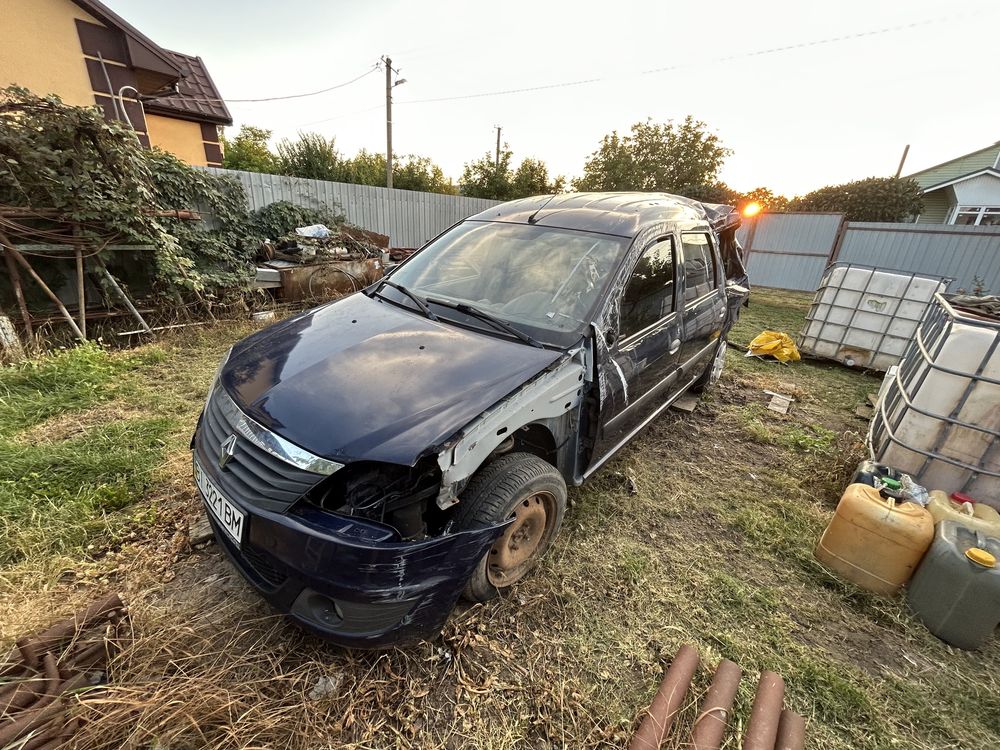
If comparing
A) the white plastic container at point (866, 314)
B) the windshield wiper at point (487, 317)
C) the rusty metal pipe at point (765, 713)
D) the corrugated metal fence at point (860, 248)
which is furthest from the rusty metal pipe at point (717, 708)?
the corrugated metal fence at point (860, 248)

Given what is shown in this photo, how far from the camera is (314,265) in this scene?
257 inches

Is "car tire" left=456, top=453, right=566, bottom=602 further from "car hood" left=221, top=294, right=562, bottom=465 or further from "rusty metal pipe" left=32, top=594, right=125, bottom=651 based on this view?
"rusty metal pipe" left=32, top=594, right=125, bottom=651

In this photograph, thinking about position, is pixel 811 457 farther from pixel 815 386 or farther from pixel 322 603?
pixel 322 603

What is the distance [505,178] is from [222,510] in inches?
816

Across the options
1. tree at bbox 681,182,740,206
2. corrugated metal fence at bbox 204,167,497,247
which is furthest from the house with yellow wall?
tree at bbox 681,182,740,206

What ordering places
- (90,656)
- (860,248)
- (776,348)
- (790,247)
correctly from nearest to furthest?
(90,656), (776,348), (860,248), (790,247)

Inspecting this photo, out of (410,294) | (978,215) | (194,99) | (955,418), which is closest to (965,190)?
(978,215)

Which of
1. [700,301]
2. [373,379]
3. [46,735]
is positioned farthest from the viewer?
[700,301]

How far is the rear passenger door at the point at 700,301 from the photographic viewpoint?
120 inches

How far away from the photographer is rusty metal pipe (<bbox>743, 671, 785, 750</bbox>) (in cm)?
148

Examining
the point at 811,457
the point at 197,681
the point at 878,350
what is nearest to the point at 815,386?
the point at 878,350

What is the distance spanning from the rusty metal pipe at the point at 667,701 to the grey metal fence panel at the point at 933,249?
408 inches

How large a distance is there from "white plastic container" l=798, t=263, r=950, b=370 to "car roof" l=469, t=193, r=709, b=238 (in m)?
3.64

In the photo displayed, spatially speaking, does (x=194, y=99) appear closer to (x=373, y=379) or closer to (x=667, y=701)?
(x=373, y=379)
